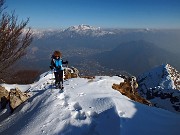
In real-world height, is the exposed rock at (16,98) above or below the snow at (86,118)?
below

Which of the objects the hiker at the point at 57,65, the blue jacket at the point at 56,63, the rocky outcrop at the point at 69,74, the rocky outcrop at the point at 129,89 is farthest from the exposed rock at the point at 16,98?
the rocky outcrop at the point at 69,74

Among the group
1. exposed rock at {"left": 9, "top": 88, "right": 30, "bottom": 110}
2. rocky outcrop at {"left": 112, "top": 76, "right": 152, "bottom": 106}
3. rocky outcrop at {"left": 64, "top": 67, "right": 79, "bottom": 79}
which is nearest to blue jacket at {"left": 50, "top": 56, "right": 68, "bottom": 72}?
exposed rock at {"left": 9, "top": 88, "right": 30, "bottom": 110}

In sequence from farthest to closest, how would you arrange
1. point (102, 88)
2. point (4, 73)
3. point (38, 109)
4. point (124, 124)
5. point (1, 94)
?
point (1, 94), point (102, 88), point (4, 73), point (38, 109), point (124, 124)

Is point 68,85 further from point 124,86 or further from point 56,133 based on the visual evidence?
point 56,133

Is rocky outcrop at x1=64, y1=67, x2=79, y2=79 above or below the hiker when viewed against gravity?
below

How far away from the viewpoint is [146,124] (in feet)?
39.2

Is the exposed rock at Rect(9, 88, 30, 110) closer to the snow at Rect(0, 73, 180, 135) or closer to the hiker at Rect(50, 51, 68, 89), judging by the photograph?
the snow at Rect(0, 73, 180, 135)

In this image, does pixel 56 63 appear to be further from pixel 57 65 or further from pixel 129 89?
pixel 129 89

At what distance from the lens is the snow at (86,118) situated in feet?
37.8

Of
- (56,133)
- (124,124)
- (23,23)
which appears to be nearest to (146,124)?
(124,124)

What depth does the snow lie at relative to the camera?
11.5 meters

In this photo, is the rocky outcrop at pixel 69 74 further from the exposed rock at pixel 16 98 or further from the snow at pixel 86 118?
the snow at pixel 86 118

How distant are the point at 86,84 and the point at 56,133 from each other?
26.0 feet

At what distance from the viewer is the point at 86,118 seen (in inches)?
493
